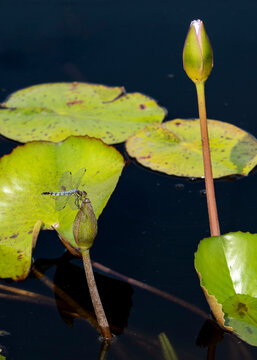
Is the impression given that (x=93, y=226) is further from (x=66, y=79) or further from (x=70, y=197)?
(x=66, y=79)

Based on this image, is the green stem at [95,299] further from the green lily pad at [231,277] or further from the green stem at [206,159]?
the green stem at [206,159]

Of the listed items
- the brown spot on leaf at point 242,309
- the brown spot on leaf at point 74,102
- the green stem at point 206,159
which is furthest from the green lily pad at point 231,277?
the brown spot on leaf at point 74,102

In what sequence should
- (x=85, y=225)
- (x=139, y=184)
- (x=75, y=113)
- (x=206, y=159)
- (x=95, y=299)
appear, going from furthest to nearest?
(x=75, y=113) < (x=139, y=184) < (x=206, y=159) < (x=95, y=299) < (x=85, y=225)

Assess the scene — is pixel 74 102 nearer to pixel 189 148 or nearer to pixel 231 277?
pixel 189 148

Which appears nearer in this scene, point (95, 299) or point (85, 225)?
point (85, 225)

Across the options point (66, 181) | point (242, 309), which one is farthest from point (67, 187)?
point (242, 309)

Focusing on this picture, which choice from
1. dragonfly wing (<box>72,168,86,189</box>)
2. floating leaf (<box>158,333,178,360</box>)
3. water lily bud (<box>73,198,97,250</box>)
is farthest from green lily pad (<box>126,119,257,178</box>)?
water lily bud (<box>73,198,97,250</box>)

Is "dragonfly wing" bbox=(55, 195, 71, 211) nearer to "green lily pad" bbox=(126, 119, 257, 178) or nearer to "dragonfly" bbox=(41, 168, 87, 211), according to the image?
"dragonfly" bbox=(41, 168, 87, 211)
